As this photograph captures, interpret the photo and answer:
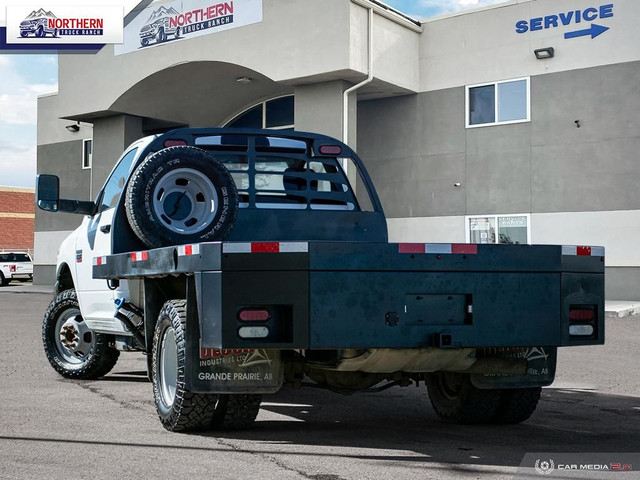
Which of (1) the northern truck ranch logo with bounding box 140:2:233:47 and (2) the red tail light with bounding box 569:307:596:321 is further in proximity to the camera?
(1) the northern truck ranch logo with bounding box 140:2:233:47

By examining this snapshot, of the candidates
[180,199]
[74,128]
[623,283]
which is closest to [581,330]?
[180,199]

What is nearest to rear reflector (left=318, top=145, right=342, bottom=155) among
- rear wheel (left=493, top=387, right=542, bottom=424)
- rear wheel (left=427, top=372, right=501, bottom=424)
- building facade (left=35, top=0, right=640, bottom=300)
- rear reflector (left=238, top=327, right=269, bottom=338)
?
rear wheel (left=427, top=372, right=501, bottom=424)

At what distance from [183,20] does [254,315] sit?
71.2 ft

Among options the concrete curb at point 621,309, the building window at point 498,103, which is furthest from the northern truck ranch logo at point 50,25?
the concrete curb at point 621,309

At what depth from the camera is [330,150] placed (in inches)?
329

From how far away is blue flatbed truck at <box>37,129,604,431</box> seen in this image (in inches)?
225

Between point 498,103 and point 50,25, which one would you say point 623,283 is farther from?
point 50,25

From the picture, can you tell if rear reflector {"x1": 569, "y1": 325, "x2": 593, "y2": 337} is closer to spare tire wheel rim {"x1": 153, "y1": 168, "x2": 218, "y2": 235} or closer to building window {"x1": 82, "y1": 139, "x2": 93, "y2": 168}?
spare tire wheel rim {"x1": 153, "y1": 168, "x2": 218, "y2": 235}

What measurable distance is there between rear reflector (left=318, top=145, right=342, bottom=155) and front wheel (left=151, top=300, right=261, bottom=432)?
2.35 m

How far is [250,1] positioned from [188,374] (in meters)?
19.8

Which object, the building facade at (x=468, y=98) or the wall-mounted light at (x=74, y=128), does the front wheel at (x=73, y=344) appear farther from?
the wall-mounted light at (x=74, y=128)

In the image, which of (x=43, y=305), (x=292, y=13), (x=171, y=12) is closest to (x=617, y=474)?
(x=292, y=13)

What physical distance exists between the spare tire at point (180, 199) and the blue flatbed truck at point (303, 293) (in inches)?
0.4

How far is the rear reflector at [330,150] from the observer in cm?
833
